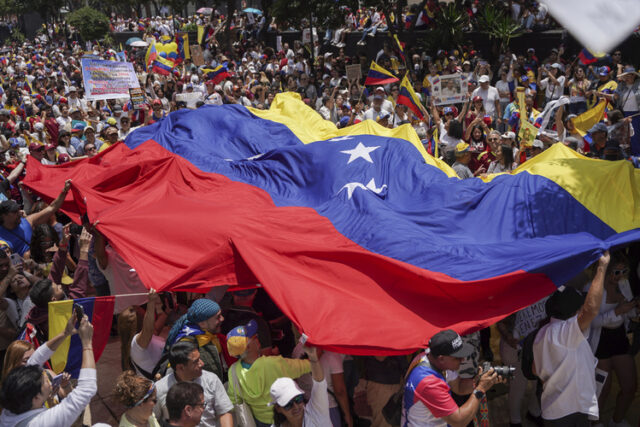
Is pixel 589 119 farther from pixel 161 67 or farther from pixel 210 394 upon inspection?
pixel 161 67

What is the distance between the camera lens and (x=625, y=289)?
4.87 meters

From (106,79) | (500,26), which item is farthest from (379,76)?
(500,26)

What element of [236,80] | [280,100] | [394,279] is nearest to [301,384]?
[394,279]

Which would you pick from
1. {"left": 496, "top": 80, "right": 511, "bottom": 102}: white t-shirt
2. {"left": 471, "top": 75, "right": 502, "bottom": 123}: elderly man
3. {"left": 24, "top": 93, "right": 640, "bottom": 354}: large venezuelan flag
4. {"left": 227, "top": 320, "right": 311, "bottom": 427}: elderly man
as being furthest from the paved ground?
{"left": 496, "top": 80, "right": 511, "bottom": 102}: white t-shirt

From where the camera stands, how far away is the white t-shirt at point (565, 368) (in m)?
4.18

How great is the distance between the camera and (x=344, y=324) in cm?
442

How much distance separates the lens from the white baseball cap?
13.3 feet

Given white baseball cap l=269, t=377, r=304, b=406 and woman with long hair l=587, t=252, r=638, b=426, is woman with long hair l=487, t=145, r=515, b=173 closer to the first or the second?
woman with long hair l=587, t=252, r=638, b=426

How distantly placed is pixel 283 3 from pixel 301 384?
55.9ft

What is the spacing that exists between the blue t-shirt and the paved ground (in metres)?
1.43

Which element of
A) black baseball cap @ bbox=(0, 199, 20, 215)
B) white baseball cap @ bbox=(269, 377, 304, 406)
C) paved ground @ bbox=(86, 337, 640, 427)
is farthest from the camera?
black baseball cap @ bbox=(0, 199, 20, 215)

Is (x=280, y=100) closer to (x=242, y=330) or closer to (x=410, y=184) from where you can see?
(x=410, y=184)

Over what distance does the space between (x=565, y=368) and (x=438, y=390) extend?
1037mm

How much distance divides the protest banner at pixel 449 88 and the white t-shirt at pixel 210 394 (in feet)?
25.9
